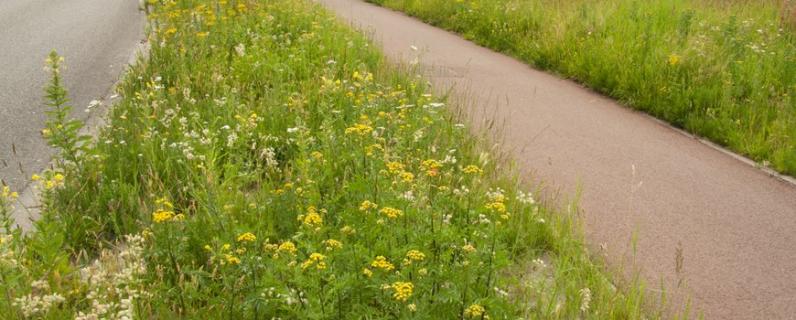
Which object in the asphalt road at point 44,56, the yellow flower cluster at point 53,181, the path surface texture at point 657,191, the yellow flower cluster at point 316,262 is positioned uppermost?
the yellow flower cluster at point 316,262

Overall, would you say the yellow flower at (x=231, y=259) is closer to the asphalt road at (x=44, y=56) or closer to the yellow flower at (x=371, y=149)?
the yellow flower at (x=371, y=149)

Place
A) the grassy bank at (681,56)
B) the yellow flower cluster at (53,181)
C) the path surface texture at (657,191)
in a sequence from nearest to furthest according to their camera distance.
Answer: the yellow flower cluster at (53,181) → the path surface texture at (657,191) → the grassy bank at (681,56)

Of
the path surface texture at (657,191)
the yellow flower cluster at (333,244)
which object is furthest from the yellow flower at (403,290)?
the path surface texture at (657,191)

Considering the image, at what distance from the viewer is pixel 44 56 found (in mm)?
10000

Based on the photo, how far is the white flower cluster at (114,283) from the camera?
307 centimetres

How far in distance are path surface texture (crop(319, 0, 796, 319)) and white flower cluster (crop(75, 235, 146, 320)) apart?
2.28 meters

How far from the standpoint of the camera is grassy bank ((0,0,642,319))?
306 cm

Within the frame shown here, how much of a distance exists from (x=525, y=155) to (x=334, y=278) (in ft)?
12.2

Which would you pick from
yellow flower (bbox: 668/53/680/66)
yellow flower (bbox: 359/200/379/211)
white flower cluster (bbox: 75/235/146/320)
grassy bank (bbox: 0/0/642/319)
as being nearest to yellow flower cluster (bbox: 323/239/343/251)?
grassy bank (bbox: 0/0/642/319)

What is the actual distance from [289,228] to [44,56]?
7426 millimetres

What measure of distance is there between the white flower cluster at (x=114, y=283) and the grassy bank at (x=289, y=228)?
0.01 meters

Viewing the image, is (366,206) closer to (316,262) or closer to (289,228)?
(316,262)

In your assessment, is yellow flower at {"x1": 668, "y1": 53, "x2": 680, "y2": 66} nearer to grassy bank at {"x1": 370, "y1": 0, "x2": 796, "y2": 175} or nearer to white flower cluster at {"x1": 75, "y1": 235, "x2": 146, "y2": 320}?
grassy bank at {"x1": 370, "y1": 0, "x2": 796, "y2": 175}

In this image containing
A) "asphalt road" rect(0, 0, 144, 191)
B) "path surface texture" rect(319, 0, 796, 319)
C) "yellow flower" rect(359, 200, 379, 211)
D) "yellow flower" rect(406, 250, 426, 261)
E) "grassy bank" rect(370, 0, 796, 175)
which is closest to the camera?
"yellow flower" rect(406, 250, 426, 261)
